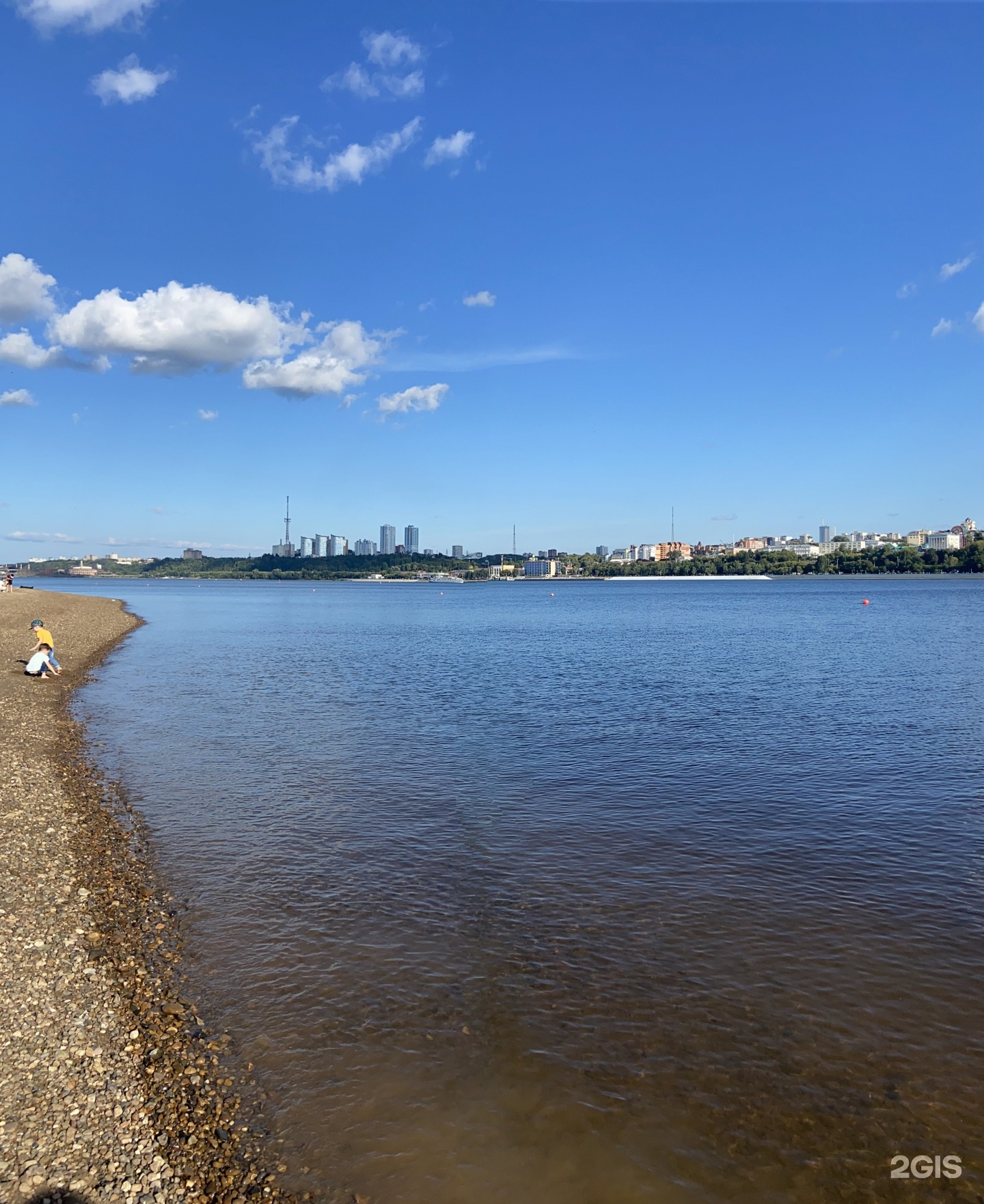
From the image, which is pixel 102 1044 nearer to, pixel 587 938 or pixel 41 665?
pixel 587 938

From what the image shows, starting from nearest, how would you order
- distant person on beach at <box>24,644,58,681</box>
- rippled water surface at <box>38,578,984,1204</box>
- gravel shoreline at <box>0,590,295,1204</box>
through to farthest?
gravel shoreline at <box>0,590,295,1204</box>
rippled water surface at <box>38,578,984,1204</box>
distant person on beach at <box>24,644,58,681</box>

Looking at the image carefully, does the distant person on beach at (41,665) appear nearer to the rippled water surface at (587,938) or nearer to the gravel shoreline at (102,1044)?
the rippled water surface at (587,938)

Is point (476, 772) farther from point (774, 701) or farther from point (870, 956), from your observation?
point (774, 701)

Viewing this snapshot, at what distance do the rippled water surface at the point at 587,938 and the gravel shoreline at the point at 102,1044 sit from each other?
478 mm

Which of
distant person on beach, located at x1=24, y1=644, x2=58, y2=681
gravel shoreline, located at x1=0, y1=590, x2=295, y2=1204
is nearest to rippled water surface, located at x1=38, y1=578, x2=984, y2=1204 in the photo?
gravel shoreline, located at x1=0, y1=590, x2=295, y2=1204

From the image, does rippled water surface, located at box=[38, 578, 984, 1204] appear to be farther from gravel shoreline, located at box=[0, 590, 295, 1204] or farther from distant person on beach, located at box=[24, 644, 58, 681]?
distant person on beach, located at box=[24, 644, 58, 681]

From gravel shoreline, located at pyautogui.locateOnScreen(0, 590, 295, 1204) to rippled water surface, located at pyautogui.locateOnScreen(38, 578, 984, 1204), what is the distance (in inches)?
18.8

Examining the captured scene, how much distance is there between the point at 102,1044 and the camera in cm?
743

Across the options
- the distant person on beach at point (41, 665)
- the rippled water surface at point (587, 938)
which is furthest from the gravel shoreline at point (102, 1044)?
the distant person on beach at point (41, 665)

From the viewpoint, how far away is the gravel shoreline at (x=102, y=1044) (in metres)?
5.91

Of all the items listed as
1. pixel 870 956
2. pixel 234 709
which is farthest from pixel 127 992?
pixel 234 709

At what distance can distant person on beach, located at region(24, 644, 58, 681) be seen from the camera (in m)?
30.6


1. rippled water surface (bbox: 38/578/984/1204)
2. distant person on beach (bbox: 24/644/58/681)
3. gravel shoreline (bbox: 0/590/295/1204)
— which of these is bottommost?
rippled water surface (bbox: 38/578/984/1204)

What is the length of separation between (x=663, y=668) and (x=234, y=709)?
2216cm
